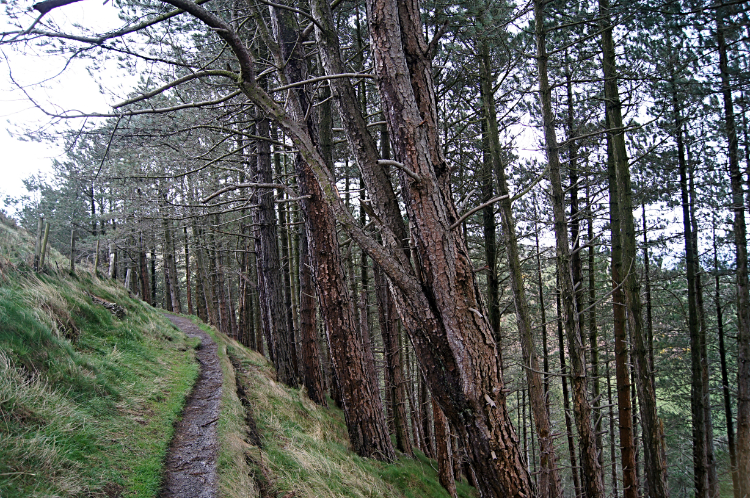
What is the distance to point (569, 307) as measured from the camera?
532 cm

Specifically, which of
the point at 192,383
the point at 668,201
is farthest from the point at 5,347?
the point at 668,201

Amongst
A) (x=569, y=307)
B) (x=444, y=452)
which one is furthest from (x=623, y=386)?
(x=444, y=452)

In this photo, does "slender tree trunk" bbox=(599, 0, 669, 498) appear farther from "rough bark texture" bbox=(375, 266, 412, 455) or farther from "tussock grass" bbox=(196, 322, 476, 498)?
"rough bark texture" bbox=(375, 266, 412, 455)

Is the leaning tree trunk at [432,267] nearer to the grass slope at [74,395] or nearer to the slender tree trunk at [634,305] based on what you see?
the grass slope at [74,395]

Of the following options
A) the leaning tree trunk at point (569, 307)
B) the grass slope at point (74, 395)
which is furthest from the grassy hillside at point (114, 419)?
the leaning tree trunk at point (569, 307)

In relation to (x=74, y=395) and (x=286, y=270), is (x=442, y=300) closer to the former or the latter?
(x=74, y=395)

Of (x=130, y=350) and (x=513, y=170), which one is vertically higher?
(x=513, y=170)

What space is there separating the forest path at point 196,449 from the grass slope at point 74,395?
5.3 inches

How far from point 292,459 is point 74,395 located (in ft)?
7.79

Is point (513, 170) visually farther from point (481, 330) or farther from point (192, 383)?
point (192, 383)

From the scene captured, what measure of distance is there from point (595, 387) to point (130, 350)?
11.2 m

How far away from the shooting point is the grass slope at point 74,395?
2951 millimetres

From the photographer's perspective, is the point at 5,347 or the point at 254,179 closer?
the point at 5,347

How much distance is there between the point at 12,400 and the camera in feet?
10.8
